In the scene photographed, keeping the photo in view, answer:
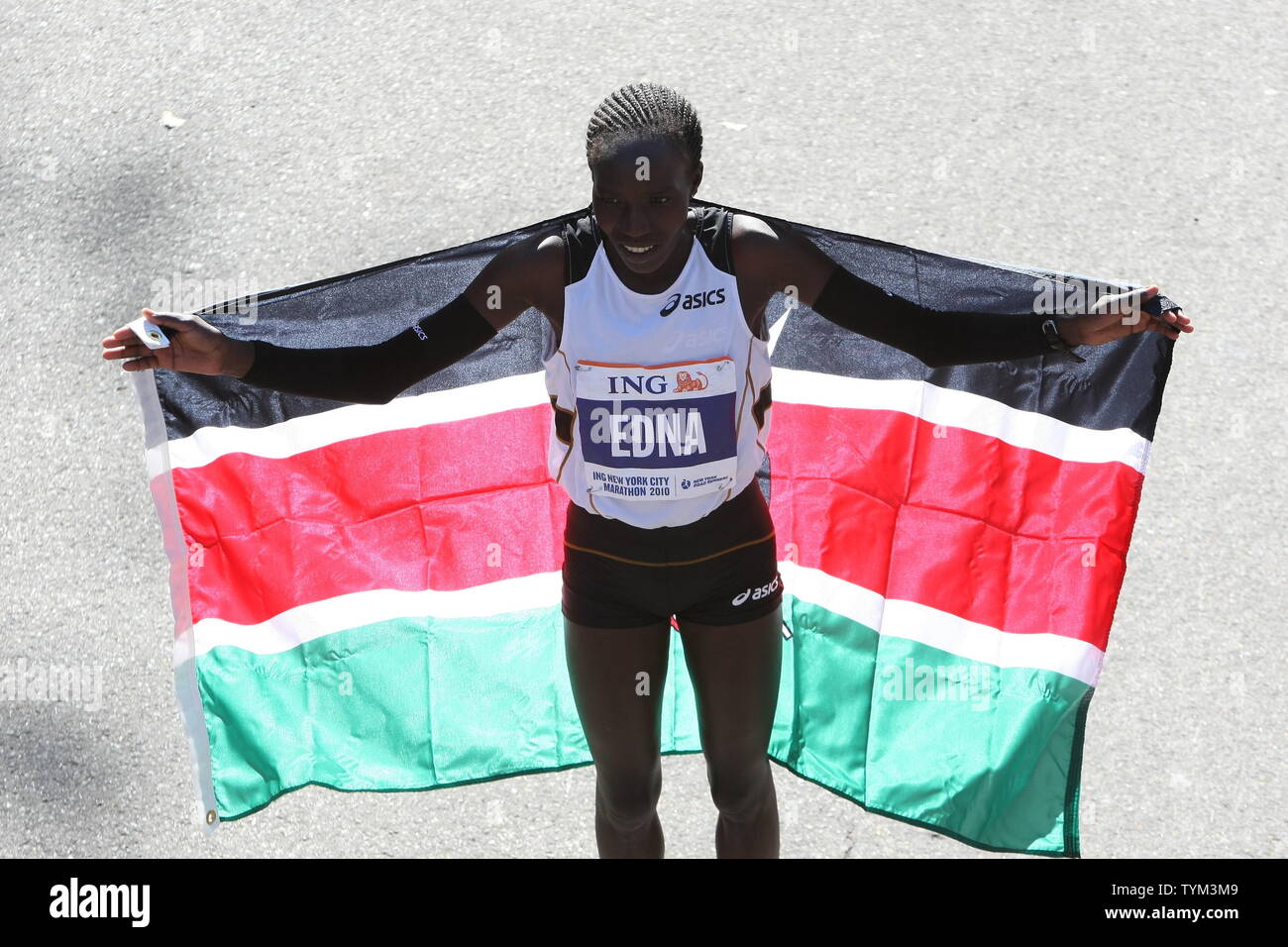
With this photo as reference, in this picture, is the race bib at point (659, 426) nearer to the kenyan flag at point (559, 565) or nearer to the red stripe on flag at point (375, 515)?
the kenyan flag at point (559, 565)

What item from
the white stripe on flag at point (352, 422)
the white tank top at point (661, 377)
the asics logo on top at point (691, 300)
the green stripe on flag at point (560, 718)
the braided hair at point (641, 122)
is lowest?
the green stripe on flag at point (560, 718)

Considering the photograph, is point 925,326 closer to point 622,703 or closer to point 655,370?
point 655,370

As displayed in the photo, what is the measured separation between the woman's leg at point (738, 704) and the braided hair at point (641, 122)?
1.22 metres

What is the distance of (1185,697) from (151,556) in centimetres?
412

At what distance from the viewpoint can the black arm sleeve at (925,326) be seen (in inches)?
132

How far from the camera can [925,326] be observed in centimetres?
337

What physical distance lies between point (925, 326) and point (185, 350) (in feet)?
5.87

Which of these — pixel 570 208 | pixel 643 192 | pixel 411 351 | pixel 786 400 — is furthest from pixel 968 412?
Answer: pixel 570 208

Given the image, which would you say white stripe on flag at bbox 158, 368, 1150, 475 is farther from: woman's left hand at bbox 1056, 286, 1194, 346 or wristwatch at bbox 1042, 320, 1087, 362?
wristwatch at bbox 1042, 320, 1087, 362

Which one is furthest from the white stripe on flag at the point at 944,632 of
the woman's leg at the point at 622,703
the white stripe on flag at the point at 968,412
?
the woman's leg at the point at 622,703

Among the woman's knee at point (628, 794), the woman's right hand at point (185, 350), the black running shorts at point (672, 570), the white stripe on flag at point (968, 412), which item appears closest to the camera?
the woman's right hand at point (185, 350)

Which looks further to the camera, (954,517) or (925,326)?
(954,517)
